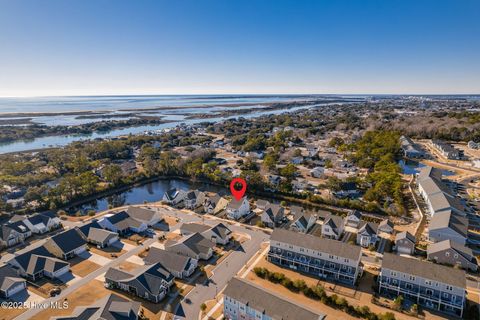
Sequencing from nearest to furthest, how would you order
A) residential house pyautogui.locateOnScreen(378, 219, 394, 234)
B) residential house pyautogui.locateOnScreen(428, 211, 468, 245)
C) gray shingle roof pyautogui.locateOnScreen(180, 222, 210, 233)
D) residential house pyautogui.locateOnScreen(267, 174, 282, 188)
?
residential house pyautogui.locateOnScreen(428, 211, 468, 245), gray shingle roof pyautogui.locateOnScreen(180, 222, 210, 233), residential house pyautogui.locateOnScreen(378, 219, 394, 234), residential house pyautogui.locateOnScreen(267, 174, 282, 188)

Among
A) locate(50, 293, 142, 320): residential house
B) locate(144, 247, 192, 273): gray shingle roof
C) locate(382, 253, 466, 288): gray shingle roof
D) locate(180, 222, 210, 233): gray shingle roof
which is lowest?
locate(180, 222, 210, 233): gray shingle roof

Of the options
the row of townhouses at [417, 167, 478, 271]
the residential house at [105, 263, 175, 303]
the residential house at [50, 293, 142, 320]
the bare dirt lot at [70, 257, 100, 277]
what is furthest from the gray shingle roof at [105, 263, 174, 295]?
the row of townhouses at [417, 167, 478, 271]

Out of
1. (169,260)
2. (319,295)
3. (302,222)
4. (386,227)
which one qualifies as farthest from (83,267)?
(386,227)

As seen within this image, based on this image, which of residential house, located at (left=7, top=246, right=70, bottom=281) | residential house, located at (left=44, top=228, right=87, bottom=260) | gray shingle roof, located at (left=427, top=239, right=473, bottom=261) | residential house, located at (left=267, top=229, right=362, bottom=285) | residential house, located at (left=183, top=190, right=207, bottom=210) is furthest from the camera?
residential house, located at (left=183, top=190, right=207, bottom=210)

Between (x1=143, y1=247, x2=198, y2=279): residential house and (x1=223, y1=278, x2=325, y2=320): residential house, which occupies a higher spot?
(x1=223, y1=278, x2=325, y2=320): residential house

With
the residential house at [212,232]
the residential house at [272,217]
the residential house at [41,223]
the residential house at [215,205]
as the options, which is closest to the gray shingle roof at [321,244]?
the residential house at [212,232]

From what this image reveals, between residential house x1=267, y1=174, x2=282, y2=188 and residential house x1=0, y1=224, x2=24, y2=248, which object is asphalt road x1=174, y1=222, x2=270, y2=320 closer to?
residential house x1=267, y1=174, x2=282, y2=188

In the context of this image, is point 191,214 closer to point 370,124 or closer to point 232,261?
point 232,261

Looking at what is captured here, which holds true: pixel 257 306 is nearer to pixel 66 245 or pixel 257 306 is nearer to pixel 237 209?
pixel 237 209
